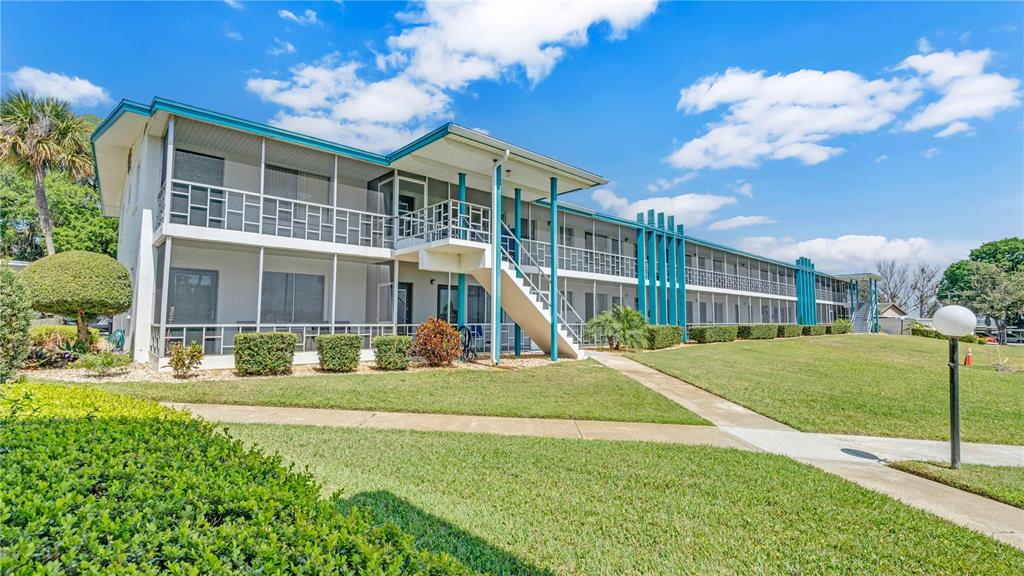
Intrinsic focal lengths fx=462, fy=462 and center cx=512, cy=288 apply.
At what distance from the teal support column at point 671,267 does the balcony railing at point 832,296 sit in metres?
26.9

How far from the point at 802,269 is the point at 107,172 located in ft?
153

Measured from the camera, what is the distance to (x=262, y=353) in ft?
34.8

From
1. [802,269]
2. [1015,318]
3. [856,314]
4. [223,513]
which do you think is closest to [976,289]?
[1015,318]

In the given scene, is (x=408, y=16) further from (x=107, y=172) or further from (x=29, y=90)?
(x=29, y=90)

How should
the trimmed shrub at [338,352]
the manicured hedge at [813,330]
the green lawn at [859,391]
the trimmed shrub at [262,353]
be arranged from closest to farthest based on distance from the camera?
the green lawn at [859,391] < the trimmed shrub at [262,353] < the trimmed shrub at [338,352] < the manicured hedge at [813,330]

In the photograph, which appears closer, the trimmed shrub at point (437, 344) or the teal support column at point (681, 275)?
the trimmed shrub at point (437, 344)

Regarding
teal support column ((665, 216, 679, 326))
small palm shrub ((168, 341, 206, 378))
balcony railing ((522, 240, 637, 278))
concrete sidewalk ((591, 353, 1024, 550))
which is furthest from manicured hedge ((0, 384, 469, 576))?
teal support column ((665, 216, 679, 326))

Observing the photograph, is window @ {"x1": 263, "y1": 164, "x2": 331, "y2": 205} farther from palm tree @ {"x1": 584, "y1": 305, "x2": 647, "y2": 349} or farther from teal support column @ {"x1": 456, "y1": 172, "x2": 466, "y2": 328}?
palm tree @ {"x1": 584, "y1": 305, "x2": 647, "y2": 349}

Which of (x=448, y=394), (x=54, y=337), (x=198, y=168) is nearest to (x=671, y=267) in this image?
(x=448, y=394)

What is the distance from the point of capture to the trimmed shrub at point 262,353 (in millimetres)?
10484

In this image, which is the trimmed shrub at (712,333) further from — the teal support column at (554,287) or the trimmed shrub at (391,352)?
the trimmed shrub at (391,352)

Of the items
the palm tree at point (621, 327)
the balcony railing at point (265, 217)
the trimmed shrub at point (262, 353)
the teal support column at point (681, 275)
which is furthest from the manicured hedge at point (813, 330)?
the trimmed shrub at point (262, 353)

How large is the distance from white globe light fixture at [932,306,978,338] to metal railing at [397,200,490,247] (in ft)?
32.6

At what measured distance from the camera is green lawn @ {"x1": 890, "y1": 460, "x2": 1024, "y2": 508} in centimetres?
464
